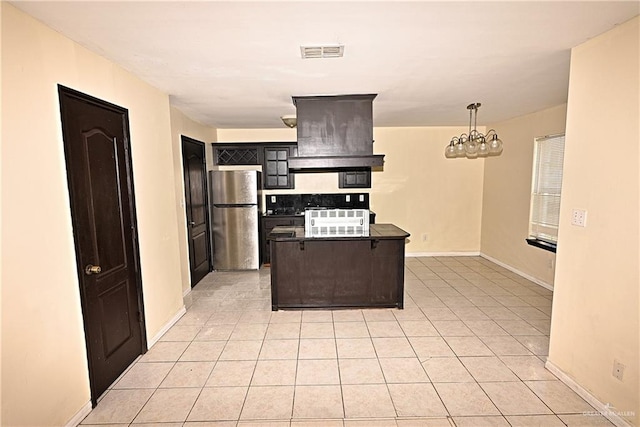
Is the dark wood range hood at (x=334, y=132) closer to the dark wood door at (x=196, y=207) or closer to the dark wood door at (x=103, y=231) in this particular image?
the dark wood door at (x=103, y=231)

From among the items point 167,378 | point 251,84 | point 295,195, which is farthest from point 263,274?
point 251,84

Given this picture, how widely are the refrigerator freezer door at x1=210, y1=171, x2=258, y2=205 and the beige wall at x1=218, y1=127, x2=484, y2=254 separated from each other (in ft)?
2.37

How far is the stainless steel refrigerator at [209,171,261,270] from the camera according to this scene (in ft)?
15.7

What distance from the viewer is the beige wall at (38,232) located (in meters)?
1.49

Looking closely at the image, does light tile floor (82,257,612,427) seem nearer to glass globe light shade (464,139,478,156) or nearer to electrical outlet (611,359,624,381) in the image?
electrical outlet (611,359,624,381)

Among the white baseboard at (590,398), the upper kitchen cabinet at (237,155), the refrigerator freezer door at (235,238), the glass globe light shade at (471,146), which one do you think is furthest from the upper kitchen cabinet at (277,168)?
the white baseboard at (590,398)

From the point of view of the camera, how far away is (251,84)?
2783mm

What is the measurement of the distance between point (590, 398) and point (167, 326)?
133 inches

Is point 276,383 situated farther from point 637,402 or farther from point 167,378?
point 637,402

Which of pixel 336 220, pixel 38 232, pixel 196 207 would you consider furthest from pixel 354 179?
pixel 38 232

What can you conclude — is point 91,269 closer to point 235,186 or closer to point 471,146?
point 235,186

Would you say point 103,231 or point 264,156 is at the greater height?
point 264,156

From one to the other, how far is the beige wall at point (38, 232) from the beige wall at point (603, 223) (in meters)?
3.19

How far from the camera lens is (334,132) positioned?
3.23 metres
